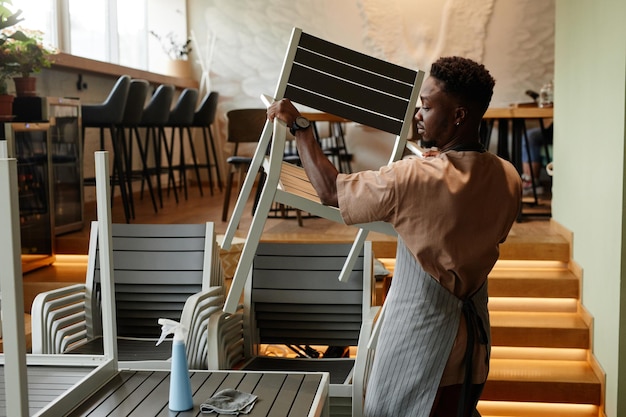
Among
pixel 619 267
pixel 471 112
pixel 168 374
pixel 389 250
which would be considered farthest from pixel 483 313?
pixel 389 250

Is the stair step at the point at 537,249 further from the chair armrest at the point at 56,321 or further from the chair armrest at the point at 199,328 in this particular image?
the chair armrest at the point at 56,321

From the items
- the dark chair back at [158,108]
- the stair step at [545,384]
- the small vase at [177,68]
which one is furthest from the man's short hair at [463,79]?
the small vase at [177,68]

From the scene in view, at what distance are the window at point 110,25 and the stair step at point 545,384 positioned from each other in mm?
4302

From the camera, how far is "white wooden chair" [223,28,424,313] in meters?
2.40

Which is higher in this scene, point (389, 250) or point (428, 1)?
point (428, 1)

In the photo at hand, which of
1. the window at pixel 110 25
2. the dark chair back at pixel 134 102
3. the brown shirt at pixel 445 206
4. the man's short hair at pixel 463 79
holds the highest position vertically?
the window at pixel 110 25

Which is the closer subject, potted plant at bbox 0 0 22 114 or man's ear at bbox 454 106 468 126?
man's ear at bbox 454 106 468 126

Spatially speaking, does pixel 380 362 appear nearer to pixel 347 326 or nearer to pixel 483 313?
pixel 483 313

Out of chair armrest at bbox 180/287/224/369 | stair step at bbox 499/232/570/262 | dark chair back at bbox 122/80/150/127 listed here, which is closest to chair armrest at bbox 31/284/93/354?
chair armrest at bbox 180/287/224/369

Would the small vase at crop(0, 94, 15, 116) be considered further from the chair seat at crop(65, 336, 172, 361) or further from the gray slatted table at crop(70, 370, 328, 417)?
the gray slatted table at crop(70, 370, 328, 417)

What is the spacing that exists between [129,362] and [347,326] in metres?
0.82

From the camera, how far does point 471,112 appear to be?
1.82 meters

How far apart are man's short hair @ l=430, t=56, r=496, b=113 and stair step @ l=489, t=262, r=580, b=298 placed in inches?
108

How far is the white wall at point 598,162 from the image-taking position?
3.46m
